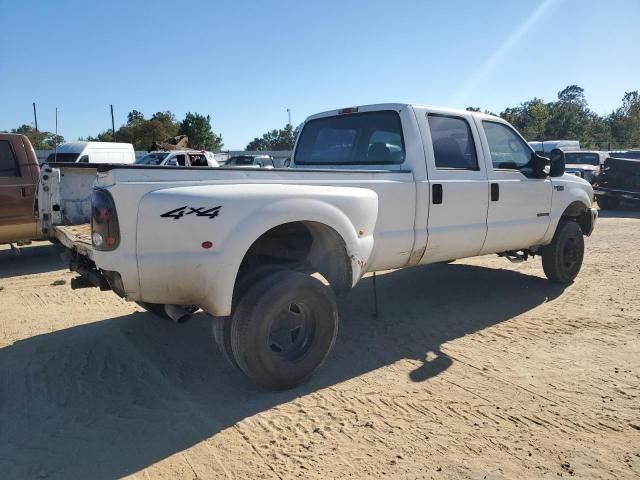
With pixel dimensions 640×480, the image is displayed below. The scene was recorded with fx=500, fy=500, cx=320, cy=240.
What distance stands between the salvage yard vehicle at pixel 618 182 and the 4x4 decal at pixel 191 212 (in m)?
15.4

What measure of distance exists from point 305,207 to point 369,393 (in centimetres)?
136

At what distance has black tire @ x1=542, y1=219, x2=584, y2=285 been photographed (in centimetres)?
602

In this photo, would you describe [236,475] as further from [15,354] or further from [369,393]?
[15,354]

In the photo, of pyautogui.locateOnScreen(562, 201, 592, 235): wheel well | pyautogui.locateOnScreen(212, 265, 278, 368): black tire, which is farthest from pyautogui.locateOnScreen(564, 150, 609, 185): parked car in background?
pyautogui.locateOnScreen(212, 265, 278, 368): black tire

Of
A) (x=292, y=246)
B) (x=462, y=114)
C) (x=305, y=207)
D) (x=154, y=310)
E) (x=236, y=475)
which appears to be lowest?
(x=236, y=475)

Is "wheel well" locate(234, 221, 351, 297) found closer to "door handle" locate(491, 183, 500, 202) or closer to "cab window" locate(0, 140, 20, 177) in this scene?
"door handle" locate(491, 183, 500, 202)

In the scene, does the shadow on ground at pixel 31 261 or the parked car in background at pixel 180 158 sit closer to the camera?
the shadow on ground at pixel 31 261

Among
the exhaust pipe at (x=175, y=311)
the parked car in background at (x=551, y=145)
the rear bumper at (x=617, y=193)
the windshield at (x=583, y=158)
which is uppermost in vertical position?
the parked car in background at (x=551, y=145)

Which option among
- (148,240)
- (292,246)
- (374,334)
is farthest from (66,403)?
(374,334)

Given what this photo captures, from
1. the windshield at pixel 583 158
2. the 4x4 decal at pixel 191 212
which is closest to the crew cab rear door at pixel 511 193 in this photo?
the 4x4 decal at pixel 191 212

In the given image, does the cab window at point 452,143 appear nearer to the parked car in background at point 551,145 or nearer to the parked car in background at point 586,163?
the parked car in background at point 586,163

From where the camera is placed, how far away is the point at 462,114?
502 centimetres

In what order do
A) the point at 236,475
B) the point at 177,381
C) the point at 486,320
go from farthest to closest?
the point at 486,320 → the point at 177,381 → the point at 236,475

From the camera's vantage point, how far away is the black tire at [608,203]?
1573cm
